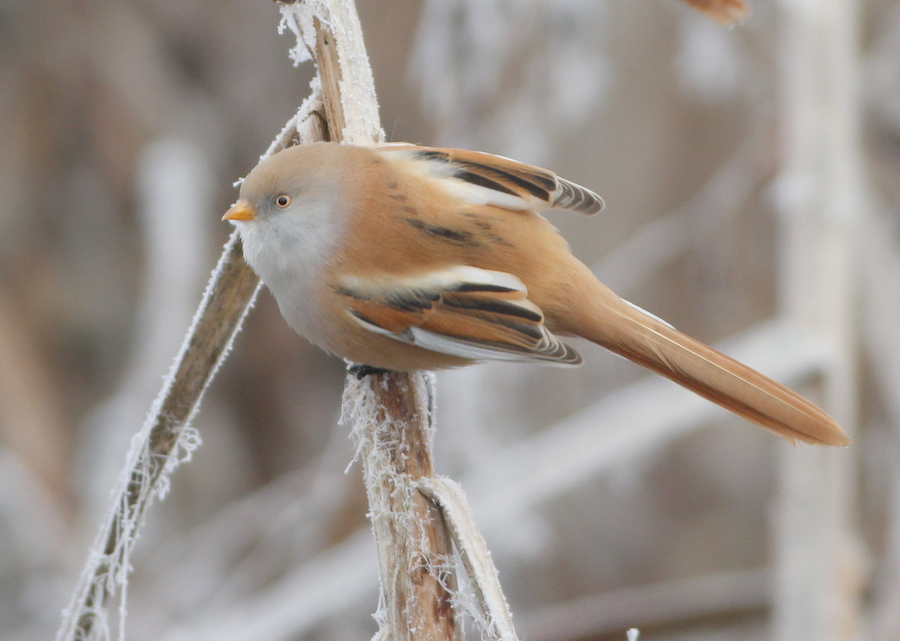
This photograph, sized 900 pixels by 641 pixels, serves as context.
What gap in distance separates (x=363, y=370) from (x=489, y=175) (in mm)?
526

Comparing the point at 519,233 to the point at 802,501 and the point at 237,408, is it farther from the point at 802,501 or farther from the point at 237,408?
the point at 237,408

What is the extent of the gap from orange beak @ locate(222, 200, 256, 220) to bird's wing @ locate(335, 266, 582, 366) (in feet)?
0.79

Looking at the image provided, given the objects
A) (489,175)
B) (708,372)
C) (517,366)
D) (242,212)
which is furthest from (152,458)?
(517,366)

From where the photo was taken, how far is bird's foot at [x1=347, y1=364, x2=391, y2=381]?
1874mm

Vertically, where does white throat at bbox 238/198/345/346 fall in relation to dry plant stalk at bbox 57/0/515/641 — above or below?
above

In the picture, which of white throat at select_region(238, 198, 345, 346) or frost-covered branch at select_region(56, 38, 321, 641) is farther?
white throat at select_region(238, 198, 345, 346)

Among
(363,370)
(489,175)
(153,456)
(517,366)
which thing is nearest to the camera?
(153,456)

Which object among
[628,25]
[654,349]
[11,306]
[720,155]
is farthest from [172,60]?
[654,349]

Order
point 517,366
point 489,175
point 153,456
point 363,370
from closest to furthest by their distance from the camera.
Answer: point 153,456
point 363,370
point 489,175
point 517,366

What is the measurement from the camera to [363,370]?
6.21ft

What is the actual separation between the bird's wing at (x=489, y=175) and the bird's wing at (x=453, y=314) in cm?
20

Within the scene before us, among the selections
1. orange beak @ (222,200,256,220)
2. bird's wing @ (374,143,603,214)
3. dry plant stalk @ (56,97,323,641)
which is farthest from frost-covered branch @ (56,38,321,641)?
bird's wing @ (374,143,603,214)

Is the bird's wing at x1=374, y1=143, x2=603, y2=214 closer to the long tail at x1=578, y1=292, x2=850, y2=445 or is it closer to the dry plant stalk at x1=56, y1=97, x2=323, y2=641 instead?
the long tail at x1=578, y1=292, x2=850, y2=445

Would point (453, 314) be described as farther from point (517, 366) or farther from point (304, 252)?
point (517, 366)
